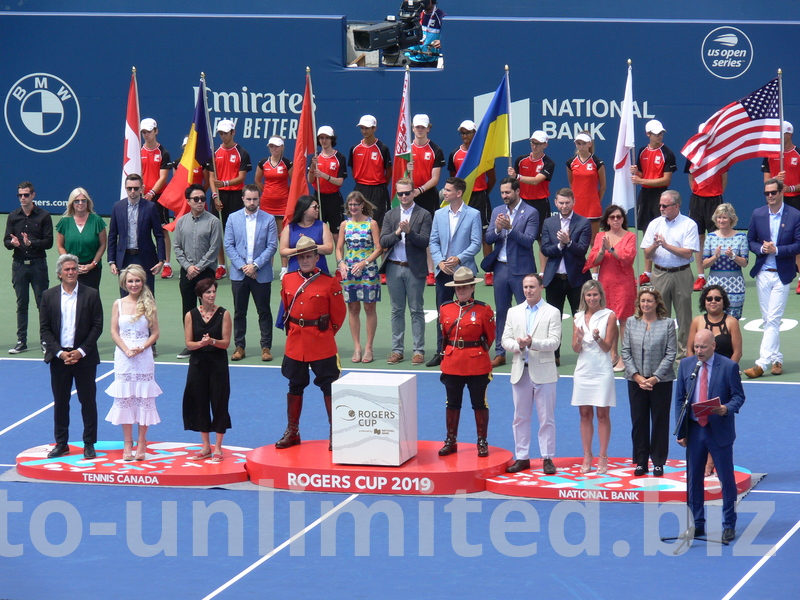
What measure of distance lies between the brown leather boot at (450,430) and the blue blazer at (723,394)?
2.66 meters

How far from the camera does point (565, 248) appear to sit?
16828 mm

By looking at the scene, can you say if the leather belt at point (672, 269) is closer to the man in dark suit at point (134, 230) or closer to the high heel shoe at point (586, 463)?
the high heel shoe at point (586, 463)

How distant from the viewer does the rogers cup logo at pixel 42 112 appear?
2688 centimetres

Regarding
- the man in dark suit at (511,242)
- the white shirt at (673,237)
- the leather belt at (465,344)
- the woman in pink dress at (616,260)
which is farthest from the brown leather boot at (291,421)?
the white shirt at (673,237)

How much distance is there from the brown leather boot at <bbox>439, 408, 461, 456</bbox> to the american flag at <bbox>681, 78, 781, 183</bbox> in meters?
6.00

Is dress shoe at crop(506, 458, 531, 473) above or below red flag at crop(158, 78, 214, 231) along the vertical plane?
below

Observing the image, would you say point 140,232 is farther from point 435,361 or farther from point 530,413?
point 530,413

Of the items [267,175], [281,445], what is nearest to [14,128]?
[267,175]

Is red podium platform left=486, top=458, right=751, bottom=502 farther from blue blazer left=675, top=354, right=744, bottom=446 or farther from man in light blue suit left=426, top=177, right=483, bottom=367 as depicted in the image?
man in light blue suit left=426, top=177, right=483, bottom=367

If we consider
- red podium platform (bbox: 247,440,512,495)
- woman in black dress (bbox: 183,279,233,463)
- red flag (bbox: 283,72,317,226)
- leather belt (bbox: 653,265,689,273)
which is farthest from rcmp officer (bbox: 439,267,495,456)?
red flag (bbox: 283,72,317,226)

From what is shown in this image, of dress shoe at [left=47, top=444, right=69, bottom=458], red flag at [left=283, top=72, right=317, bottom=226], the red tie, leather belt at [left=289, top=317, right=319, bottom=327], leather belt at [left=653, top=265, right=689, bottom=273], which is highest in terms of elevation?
red flag at [left=283, top=72, right=317, bottom=226]

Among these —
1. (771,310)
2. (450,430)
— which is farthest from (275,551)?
(771,310)

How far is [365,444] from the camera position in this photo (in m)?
13.1

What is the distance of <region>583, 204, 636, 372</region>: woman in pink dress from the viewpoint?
16.2 metres
